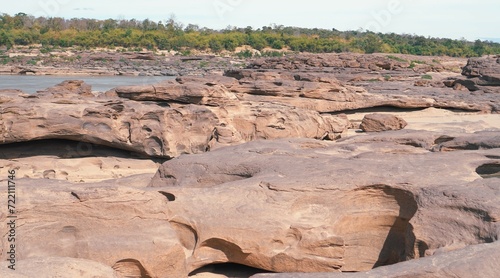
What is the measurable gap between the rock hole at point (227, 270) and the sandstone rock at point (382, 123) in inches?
322

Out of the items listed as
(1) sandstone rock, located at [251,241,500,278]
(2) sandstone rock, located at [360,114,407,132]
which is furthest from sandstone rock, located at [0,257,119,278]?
(2) sandstone rock, located at [360,114,407,132]

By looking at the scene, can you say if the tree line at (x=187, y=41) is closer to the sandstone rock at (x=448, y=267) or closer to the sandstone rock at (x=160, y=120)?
the sandstone rock at (x=160, y=120)

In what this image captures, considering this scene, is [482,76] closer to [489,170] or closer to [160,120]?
[160,120]

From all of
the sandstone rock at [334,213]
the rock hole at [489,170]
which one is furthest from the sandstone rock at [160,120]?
the rock hole at [489,170]

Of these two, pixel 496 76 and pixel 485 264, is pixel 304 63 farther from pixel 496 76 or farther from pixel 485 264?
pixel 485 264

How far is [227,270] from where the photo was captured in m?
5.50

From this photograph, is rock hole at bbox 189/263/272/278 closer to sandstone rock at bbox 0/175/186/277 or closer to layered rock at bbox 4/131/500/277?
layered rock at bbox 4/131/500/277

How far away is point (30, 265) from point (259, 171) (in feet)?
7.98

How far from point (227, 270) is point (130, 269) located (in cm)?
94

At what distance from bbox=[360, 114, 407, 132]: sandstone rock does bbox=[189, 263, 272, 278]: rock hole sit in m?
8.18

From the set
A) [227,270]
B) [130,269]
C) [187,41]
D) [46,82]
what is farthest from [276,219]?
[187,41]

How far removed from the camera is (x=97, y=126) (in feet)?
31.4

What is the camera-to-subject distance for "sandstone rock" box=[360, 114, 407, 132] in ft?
43.0

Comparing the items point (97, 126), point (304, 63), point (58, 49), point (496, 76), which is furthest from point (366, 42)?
point (97, 126)
